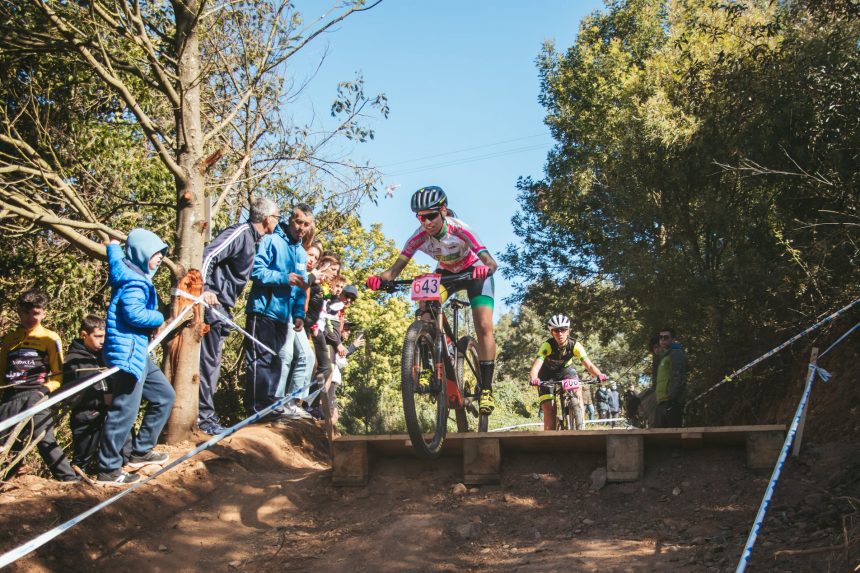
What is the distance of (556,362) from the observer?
32.1 feet

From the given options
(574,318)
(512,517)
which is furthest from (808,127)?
(574,318)

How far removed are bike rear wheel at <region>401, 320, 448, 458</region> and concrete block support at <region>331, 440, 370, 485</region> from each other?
0.70m

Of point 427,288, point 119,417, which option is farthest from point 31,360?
point 427,288

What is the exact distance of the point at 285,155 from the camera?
51.2ft

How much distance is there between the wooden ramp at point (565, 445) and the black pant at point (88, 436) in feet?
6.33

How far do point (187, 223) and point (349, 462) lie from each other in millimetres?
3252

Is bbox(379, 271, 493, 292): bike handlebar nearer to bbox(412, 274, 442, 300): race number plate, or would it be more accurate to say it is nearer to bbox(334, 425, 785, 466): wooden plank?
bbox(412, 274, 442, 300): race number plate

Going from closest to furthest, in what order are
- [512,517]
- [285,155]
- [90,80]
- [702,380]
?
[512,517] < [90,80] < [702,380] < [285,155]

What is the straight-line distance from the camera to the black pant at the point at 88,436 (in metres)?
6.51

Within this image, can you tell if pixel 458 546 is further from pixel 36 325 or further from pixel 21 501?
pixel 36 325

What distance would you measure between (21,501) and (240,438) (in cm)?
278

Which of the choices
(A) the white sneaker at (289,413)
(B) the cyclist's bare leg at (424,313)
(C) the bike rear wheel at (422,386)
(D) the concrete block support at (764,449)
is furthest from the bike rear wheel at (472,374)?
(D) the concrete block support at (764,449)

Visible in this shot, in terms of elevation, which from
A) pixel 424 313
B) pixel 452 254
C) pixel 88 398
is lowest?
pixel 88 398

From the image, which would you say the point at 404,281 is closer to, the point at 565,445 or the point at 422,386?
the point at 422,386
